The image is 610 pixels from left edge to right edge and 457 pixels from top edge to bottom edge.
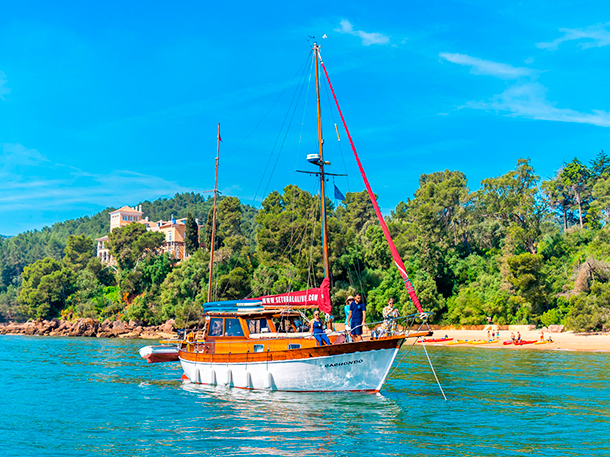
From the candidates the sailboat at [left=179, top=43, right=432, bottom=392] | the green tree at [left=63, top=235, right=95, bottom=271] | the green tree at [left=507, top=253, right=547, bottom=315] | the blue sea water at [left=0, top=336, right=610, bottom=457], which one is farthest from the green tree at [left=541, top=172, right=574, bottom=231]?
the green tree at [left=63, top=235, right=95, bottom=271]

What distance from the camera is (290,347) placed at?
20.0m

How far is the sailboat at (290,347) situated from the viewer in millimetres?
18656

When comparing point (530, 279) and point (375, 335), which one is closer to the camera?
point (375, 335)

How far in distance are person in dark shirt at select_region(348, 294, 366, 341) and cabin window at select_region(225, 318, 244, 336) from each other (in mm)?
5665

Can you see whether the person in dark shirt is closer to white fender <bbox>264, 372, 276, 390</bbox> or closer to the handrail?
the handrail

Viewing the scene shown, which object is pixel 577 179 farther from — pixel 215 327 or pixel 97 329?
pixel 97 329

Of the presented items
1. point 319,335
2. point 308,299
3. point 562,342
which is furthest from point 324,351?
point 562,342

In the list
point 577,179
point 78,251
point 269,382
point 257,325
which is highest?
point 577,179

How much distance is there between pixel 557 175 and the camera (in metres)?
→ 73.8

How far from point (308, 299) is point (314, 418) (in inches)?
256

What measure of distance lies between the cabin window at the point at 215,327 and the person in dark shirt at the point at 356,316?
665 cm

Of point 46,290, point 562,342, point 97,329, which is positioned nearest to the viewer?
point 562,342

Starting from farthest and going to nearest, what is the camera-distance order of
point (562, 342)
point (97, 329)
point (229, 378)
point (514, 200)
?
point (97, 329) → point (514, 200) → point (562, 342) → point (229, 378)

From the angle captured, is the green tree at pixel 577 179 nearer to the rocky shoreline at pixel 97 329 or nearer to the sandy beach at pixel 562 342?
the sandy beach at pixel 562 342
